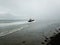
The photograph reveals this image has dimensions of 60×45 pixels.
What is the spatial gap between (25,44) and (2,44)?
4.29 metres

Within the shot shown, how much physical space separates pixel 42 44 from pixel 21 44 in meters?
3.97

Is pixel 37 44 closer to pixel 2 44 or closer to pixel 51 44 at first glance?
pixel 51 44

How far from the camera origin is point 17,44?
80.4 ft

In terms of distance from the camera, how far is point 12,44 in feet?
80.3

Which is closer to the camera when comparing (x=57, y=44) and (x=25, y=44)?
(x=57, y=44)

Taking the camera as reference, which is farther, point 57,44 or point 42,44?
point 42,44

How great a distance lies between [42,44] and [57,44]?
10.4 ft

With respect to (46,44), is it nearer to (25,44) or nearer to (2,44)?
(25,44)

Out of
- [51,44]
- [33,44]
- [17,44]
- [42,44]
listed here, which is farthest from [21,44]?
[51,44]

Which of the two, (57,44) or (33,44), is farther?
(33,44)

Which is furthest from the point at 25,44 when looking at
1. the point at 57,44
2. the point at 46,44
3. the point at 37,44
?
the point at 57,44

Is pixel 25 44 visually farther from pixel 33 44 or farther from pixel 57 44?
pixel 57 44

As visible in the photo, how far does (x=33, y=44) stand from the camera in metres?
24.9

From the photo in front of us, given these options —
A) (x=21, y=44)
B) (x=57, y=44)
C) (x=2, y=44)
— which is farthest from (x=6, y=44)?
(x=57, y=44)
